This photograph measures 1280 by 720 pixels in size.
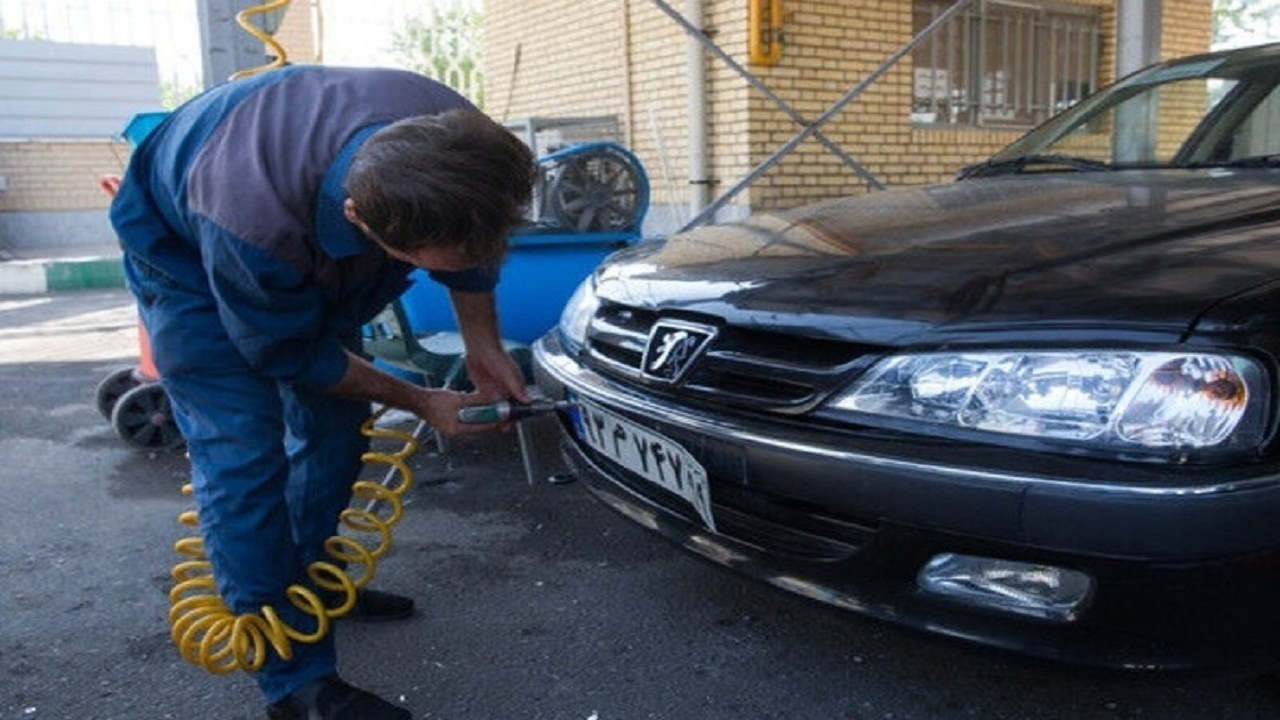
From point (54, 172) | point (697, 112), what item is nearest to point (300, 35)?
point (54, 172)

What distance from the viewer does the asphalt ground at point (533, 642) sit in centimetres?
214

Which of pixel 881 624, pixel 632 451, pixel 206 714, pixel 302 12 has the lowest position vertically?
pixel 206 714

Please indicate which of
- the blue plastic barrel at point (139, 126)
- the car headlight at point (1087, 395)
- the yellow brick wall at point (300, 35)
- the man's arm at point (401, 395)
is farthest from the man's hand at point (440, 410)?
the yellow brick wall at point (300, 35)

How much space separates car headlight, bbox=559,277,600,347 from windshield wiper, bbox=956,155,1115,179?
55.2 inches

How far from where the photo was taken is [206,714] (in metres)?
2.18

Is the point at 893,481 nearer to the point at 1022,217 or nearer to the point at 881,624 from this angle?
the point at 881,624

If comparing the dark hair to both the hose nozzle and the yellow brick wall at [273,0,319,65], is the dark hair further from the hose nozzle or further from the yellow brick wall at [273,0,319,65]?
the yellow brick wall at [273,0,319,65]

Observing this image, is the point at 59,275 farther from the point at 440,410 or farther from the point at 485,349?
the point at 440,410

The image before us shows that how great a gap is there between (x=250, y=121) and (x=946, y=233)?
139cm

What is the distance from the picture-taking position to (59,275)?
11.6m

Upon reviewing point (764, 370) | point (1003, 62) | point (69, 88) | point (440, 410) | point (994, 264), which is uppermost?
point (69, 88)

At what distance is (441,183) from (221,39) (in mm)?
3768

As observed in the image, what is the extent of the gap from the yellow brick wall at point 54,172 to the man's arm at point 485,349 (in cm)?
1368

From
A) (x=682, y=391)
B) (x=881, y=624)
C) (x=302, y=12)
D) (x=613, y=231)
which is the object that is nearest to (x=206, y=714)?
(x=682, y=391)
